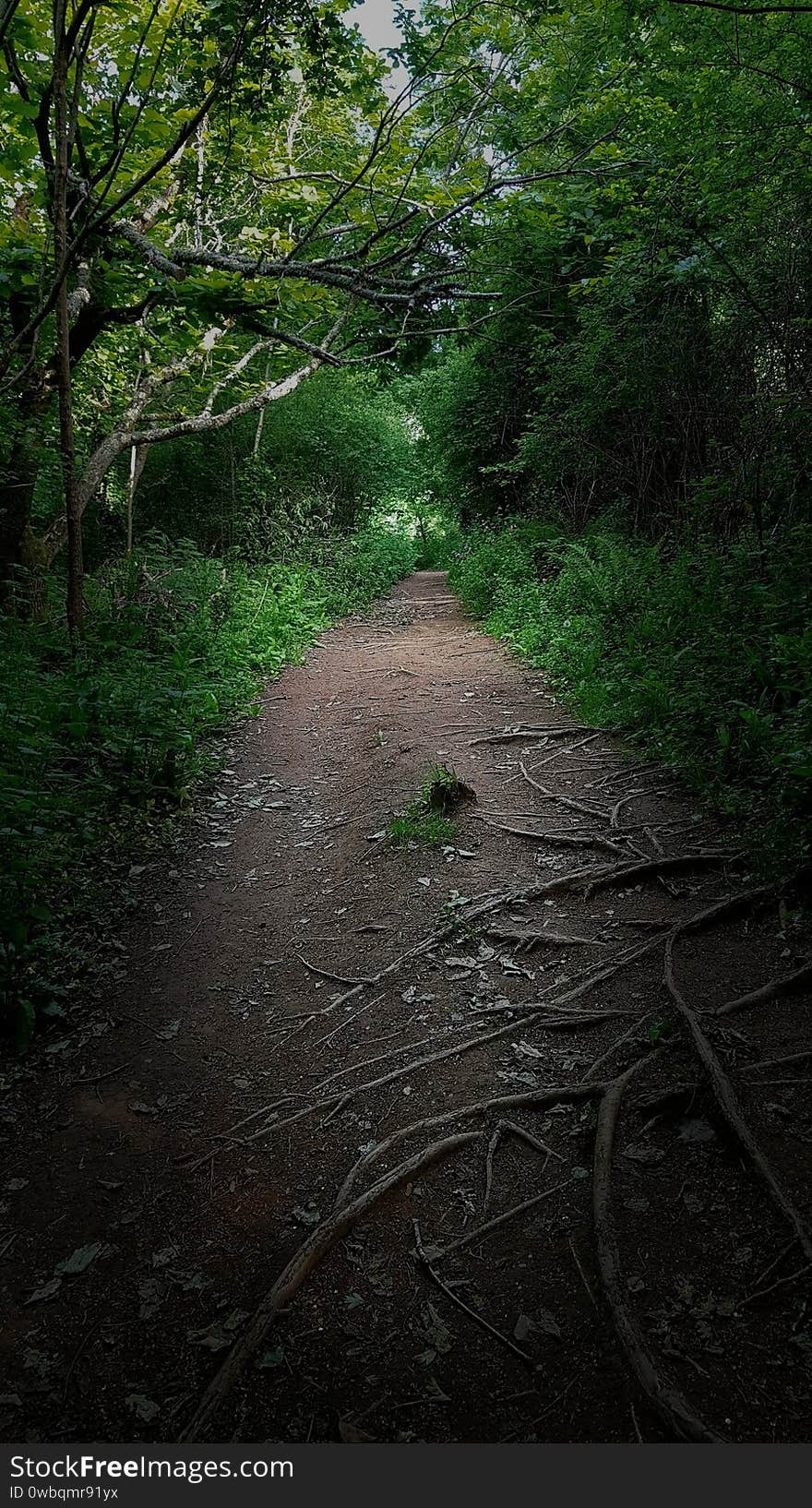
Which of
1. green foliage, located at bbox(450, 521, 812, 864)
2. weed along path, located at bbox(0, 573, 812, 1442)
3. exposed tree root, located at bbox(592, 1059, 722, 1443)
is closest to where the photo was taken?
exposed tree root, located at bbox(592, 1059, 722, 1443)

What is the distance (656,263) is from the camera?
7750 mm

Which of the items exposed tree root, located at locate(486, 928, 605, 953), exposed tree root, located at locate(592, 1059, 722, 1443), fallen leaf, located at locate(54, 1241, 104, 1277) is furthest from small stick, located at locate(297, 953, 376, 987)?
fallen leaf, located at locate(54, 1241, 104, 1277)

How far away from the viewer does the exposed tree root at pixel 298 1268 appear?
2.11 m

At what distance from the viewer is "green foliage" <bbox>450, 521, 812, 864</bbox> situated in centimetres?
457

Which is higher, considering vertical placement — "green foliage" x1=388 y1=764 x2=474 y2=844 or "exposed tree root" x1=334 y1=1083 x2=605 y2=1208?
"green foliage" x1=388 y1=764 x2=474 y2=844

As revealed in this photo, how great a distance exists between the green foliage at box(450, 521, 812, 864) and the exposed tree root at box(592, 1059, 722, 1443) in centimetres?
179

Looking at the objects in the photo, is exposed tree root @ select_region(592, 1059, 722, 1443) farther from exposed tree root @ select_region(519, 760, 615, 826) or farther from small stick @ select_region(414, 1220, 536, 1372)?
exposed tree root @ select_region(519, 760, 615, 826)

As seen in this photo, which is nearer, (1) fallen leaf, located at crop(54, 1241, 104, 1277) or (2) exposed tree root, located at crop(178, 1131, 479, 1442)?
(2) exposed tree root, located at crop(178, 1131, 479, 1442)

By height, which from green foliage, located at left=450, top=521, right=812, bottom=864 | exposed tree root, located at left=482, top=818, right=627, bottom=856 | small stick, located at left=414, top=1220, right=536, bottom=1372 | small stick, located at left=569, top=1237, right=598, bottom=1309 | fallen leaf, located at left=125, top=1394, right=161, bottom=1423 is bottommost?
fallen leaf, located at left=125, top=1394, right=161, bottom=1423

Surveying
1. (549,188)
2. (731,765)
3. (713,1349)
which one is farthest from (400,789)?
(549,188)

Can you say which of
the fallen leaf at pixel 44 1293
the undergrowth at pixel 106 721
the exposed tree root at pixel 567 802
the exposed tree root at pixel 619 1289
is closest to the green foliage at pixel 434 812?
the exposed tree root at pixel 567 802

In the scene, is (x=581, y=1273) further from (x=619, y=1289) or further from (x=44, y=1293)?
(x=44, y=1293)

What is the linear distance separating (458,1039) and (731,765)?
292 centimetres
